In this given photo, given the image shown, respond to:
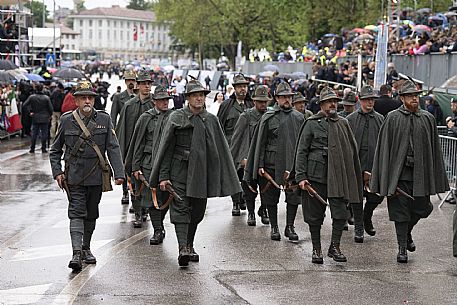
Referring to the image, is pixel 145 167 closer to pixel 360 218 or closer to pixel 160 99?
pixel 160 99

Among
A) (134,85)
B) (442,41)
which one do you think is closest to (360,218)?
(134,85)

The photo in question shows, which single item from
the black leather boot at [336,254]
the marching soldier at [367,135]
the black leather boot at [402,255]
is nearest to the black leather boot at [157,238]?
the black leather boot at [336,254]

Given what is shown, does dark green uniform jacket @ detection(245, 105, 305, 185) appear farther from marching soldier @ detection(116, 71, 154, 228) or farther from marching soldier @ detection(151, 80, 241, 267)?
marching soldier @ detection(116, 71, 154, 228)

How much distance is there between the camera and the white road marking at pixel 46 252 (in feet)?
38.4

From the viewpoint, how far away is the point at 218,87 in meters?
61.4

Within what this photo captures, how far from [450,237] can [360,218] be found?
1267 millimetres

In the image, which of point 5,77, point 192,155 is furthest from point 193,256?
point 5,77

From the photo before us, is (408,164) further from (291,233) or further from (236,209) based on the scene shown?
(236,209)

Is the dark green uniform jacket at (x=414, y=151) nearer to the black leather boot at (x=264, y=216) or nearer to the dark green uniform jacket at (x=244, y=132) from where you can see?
the black leather boot at (x=264, y=216)

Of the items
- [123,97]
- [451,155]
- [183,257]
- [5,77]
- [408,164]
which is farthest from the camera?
[5,77]

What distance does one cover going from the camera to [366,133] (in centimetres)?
1355

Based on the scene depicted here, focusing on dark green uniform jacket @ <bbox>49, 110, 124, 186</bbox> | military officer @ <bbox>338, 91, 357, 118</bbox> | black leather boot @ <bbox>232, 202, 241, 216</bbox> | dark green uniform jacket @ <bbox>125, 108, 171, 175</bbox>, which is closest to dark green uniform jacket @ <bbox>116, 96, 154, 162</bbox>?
dark green uniform jacket @ <bbox>125, 108, 171, 175</bbox>

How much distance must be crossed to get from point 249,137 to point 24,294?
5.78m

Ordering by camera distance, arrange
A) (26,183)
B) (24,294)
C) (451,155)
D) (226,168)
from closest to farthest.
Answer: (24,294) → (226,168) → (451,155) → (26,183)
